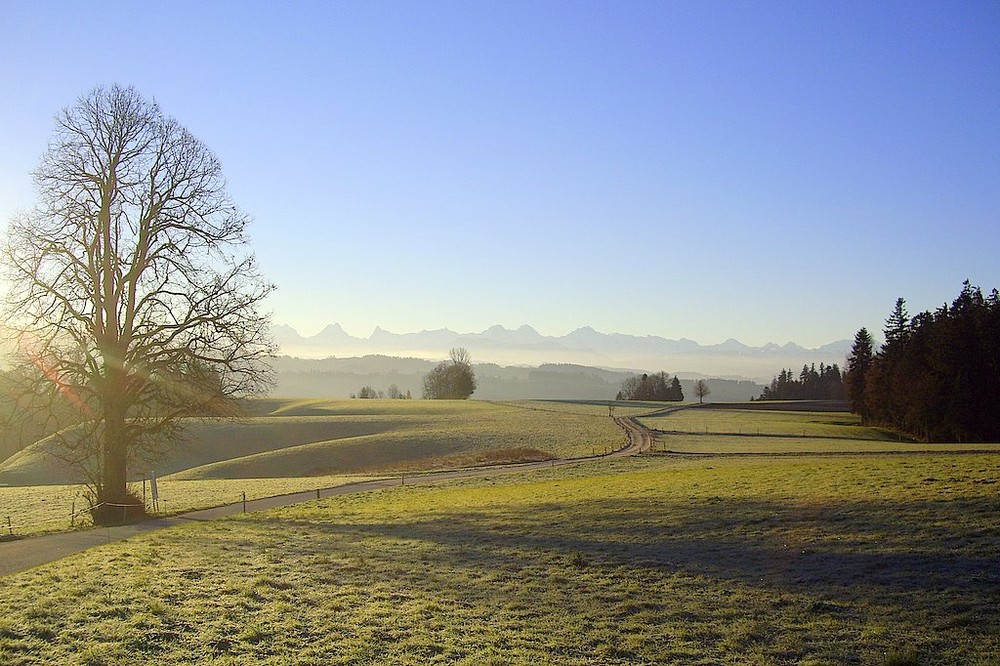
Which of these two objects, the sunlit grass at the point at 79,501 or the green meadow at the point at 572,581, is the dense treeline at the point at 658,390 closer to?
the sunlit grass at the point at 79,501

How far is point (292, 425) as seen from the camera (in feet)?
253

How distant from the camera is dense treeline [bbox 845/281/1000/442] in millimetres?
61688

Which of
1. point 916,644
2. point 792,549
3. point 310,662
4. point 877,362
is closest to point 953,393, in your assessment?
point 877,362

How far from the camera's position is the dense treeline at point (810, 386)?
167800 millimetres

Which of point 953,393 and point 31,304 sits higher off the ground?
point 31,304

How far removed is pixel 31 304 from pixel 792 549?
77.7 ft

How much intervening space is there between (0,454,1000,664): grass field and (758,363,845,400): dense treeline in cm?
15707

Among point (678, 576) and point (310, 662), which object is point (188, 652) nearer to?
point (310, 662)

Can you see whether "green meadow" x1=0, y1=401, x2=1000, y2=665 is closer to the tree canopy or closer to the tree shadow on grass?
the tree shadow on grass

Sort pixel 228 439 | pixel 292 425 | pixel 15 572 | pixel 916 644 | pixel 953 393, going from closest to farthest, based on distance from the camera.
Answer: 1. pixel 916 644
2. pixel 15 572
3. pixel 953 393
4. pixel 228 439
5. pixel 292 425

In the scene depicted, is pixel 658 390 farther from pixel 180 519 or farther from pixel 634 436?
pixel 180 519

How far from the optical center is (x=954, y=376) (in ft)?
208

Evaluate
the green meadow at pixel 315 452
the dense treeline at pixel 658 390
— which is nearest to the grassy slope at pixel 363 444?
the green meadow at pixel 315 452

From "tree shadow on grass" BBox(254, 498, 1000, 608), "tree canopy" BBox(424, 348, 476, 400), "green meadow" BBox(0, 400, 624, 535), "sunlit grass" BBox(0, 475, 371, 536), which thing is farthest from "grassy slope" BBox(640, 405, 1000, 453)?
"tree canopy" BBox(424, 348, 476, 400)
